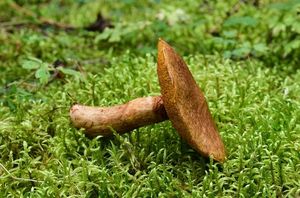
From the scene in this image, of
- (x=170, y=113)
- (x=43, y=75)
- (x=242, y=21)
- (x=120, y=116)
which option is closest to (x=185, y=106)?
(x=170, y=113)

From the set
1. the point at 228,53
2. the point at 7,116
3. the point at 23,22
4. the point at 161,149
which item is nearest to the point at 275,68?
the point at 228,53

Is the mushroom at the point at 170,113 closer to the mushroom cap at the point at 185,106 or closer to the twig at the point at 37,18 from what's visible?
the mushroom cap at the point at 185,106

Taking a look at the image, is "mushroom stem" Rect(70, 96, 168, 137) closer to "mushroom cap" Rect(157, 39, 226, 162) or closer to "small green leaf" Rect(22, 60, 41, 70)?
"mushroom cap" Rect(157, 39, 226, 162)

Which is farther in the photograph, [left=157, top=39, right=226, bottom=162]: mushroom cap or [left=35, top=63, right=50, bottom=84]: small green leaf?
[left=35, top=63, right=50, bottom=84]: small green leaf

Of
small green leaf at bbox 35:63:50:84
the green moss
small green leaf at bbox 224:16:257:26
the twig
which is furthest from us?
the twig

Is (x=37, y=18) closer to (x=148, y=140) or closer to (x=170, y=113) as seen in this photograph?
(x=148, y=140)

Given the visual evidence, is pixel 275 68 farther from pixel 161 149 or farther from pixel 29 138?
pixel 29 138

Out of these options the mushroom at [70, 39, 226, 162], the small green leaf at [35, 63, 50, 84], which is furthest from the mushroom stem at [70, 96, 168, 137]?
the small green leaf at [35, 63, 50, 84]
